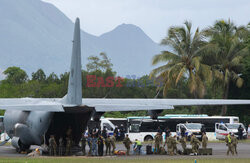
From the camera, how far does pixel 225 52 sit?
2207 inches

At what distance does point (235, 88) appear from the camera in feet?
190

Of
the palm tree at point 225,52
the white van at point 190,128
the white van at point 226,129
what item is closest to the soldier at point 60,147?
the white van at point 190,128

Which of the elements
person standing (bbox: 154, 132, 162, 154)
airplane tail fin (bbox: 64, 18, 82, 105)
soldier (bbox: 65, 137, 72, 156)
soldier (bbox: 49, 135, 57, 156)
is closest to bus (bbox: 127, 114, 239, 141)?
person standing (bbox: 154, 132, 162, 154)

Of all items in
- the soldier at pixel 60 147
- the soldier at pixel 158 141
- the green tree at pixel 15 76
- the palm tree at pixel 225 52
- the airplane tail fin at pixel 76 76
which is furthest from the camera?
the green tree at pixel 15 76

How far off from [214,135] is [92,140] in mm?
27360

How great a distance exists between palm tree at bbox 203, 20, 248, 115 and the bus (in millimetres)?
5013

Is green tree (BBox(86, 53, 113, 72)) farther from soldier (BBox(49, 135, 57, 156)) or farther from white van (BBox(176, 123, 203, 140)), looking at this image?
soldier (BBox(49, 135, 57, 156))

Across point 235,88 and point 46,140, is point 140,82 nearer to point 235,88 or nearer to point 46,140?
point 235,88

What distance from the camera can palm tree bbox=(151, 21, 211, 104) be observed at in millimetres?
54000

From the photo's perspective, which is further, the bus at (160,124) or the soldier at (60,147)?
the bus at (160,124)

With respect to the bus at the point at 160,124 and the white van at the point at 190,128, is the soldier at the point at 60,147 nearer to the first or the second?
the bus at the point at 160,124

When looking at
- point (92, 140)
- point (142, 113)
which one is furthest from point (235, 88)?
point (92, 140)

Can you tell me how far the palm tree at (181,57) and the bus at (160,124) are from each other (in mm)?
3100

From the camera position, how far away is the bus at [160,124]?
1965 inches
